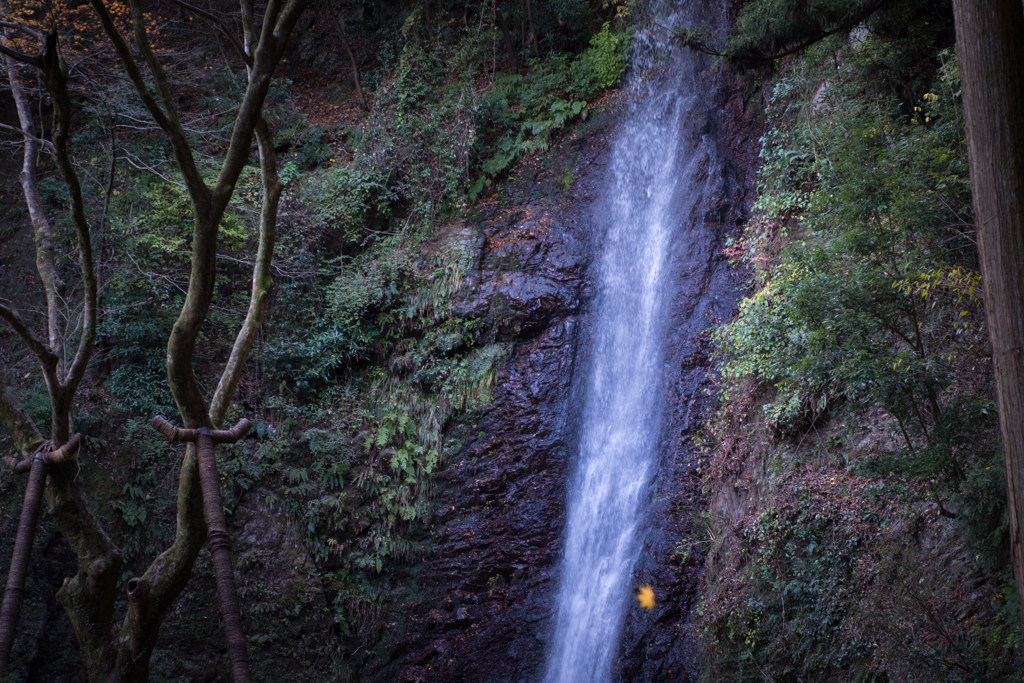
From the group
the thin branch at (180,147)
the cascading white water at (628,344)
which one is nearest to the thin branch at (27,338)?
the thin branch at (180,147)

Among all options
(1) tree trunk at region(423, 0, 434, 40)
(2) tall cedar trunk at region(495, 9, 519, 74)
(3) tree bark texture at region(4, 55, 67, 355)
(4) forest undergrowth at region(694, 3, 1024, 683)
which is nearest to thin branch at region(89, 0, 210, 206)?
(3) tree bark texture at region(4, 55, 67, 355)

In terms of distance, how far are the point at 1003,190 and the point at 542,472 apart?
7.80 metres

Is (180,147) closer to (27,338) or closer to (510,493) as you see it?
(27,338)

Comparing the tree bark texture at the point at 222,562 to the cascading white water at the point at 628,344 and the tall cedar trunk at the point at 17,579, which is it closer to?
the tall cedar trunk at the point at 17,579

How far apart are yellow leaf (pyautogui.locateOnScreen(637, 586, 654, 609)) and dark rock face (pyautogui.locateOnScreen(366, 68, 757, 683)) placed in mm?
82

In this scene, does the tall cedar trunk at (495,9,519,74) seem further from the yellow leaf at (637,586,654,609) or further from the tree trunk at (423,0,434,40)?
the yellow leaf at (637,586,654,609)

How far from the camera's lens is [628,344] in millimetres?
11531

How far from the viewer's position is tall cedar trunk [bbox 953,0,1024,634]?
13.3 ft

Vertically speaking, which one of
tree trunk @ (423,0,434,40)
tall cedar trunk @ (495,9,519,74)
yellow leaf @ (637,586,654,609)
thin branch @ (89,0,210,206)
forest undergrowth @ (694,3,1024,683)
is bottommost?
yellow leaf @ (637,586,654,609)

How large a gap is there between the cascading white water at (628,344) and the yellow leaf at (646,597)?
7.5 inches

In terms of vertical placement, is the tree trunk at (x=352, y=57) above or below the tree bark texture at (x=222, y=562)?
above

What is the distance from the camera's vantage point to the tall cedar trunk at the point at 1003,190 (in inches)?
160

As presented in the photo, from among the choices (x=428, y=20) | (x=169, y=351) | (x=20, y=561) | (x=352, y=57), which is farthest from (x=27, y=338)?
(x=352, y=57)

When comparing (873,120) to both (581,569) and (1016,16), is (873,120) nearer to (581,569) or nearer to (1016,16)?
(1016,16)
